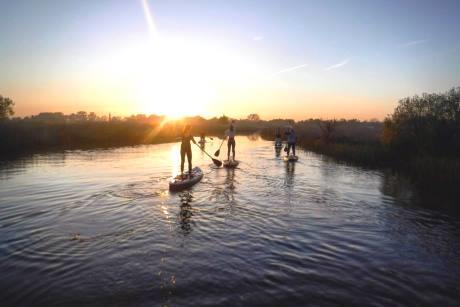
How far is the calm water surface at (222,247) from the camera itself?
598cm

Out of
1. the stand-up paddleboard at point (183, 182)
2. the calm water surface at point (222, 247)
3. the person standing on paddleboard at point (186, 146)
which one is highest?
the person standing on paddleboard at point (186, 146)

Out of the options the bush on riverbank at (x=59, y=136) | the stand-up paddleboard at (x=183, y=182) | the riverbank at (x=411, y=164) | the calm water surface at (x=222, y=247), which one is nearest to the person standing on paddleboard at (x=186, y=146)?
the stand-up paddleboard at (x=183, y=182)

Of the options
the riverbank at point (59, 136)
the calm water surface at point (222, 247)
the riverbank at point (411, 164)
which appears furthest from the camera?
the riverbank at point (59, 136)

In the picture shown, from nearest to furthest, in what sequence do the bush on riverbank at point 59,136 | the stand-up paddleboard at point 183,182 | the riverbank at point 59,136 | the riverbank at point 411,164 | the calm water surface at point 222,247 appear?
the calm water surface at point 222,247 < the stand-up paddleboard at point 183,182 < the riverbank at point 411,164 < the riverbank at point 59,136 < the bush on riverbank at point 59,136

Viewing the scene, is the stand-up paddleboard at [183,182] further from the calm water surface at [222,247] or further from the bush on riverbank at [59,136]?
the bush on riverbank at [59,136]

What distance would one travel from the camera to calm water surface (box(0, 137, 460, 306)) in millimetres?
5977

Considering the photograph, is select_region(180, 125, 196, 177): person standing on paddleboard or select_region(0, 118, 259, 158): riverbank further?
select_region(0, 118, 259, 158): riverbank

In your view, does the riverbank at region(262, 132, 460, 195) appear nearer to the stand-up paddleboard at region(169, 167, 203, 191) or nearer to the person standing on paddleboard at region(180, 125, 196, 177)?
the stand-up paddleboard at region(169, 167, 203, 191)

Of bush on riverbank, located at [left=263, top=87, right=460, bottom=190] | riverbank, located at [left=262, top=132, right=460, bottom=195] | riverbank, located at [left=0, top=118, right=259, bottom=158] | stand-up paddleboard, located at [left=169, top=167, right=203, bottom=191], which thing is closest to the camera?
stand-up paddleboard, located at [left=169, top=167, right=203, bottom=191]

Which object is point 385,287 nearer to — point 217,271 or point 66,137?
point 217,271

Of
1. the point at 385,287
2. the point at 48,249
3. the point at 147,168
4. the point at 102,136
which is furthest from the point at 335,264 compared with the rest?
the point at 102,136

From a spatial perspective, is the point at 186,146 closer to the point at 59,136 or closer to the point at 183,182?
the point at 183,182

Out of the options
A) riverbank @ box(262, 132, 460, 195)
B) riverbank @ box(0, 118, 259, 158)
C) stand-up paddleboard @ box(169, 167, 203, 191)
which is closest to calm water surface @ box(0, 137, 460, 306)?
stand-up paddleboard @ box(169, 167, 203, 191)

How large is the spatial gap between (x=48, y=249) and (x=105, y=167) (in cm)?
1496
